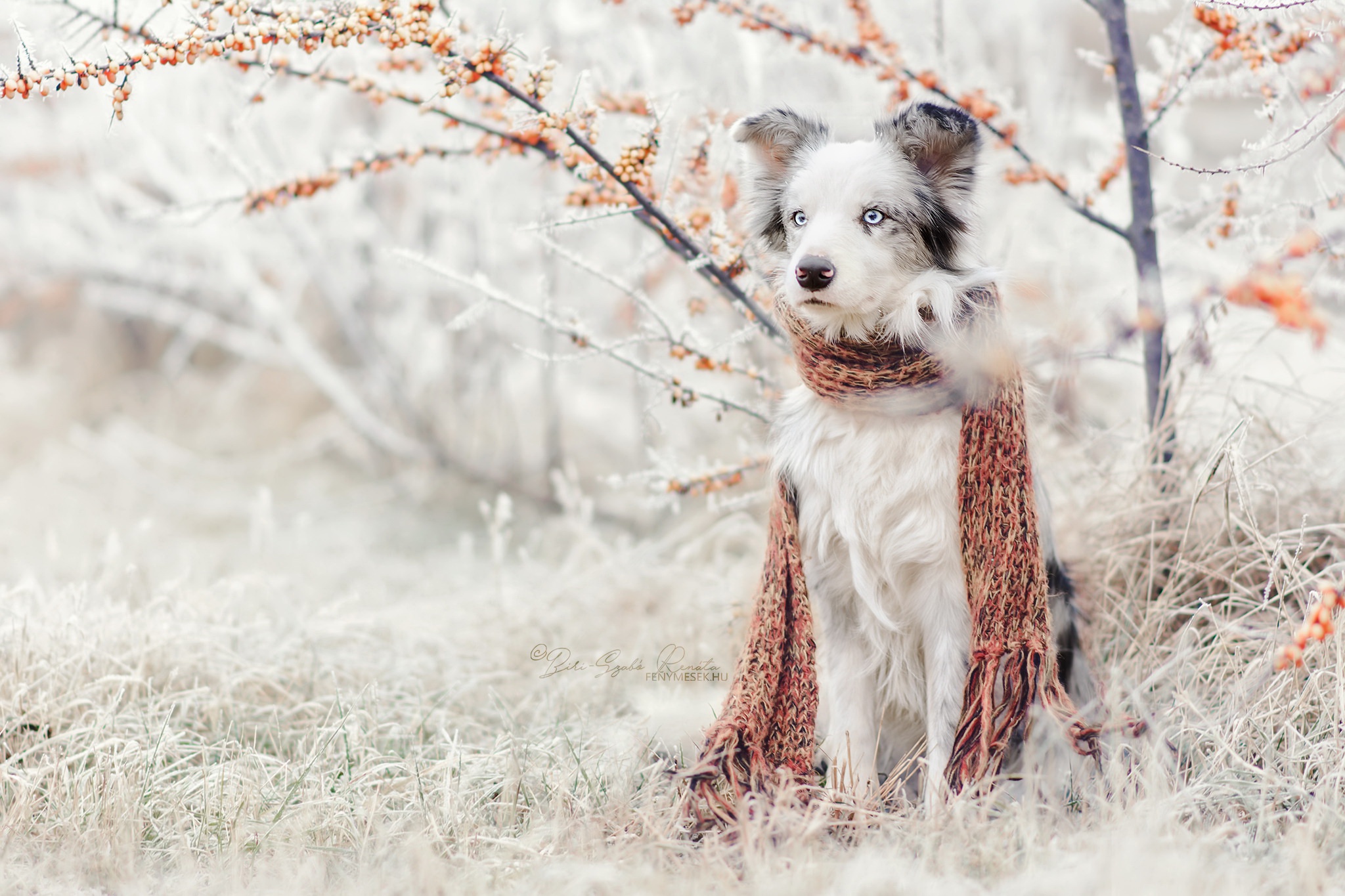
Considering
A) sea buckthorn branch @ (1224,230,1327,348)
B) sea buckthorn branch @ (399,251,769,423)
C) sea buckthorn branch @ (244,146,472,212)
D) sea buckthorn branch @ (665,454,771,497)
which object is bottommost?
sea buckthorn branch @ (665,454,771,497)

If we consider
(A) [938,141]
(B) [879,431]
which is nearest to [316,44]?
(A) [938,141]

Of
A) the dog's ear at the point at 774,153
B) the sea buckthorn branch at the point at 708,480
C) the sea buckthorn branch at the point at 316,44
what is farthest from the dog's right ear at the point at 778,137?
the sea buckthorn branch at the point at 708,480

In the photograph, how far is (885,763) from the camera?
2576 mm

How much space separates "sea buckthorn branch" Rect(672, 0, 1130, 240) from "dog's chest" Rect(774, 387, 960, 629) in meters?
1.06

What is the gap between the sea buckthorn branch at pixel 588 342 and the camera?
2.80m

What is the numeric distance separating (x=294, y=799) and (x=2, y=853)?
0.59 metres

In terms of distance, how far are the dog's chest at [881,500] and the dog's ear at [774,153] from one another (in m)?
0.45

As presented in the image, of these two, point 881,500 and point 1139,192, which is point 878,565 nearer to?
point 881,500

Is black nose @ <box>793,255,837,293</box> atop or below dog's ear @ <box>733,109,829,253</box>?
below

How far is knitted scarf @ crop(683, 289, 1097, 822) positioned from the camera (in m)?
2.17

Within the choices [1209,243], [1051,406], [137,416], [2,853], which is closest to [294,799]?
[2,853]

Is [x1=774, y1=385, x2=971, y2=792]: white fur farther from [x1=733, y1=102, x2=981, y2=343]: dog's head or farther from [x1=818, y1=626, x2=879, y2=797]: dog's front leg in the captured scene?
[x1=733, y1=102, x2=981, y2=343]: dog's head

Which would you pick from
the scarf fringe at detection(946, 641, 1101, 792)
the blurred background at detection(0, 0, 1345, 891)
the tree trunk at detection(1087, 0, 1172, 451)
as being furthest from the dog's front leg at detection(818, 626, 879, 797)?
the tree trunk at detection(1087, 0, 1172, 451)

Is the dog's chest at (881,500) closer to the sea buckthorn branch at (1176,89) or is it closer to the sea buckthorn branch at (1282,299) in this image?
the sea buckthorn branch at (1282,299)
